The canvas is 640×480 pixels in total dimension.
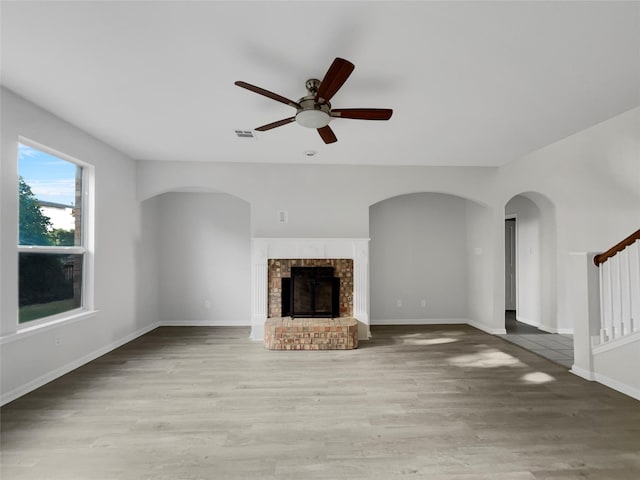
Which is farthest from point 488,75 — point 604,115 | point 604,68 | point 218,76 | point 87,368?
point 87,368

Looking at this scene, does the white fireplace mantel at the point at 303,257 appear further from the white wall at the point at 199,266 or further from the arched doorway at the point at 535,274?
the arched doorway at the point at 535,274

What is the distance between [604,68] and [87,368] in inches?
224

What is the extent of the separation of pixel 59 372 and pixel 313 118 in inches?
147

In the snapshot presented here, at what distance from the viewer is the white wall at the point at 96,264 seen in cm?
287

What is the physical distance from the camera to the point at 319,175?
5203 mm

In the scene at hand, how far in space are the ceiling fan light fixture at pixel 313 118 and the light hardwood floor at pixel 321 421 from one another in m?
2.41

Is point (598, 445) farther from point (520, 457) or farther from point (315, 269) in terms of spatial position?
point (315, 269)

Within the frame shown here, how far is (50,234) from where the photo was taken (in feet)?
11.6

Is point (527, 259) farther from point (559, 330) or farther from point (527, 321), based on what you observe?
point (559, 330)

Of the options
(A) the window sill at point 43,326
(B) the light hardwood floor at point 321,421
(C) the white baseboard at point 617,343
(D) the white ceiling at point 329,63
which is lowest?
(B) the light hardwood floor at point 321,421

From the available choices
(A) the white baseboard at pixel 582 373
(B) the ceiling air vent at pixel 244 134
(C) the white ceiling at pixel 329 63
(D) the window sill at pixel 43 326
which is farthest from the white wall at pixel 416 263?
(D) the window sill at pixel 43 326

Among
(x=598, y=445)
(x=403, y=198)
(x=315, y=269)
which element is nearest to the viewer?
(x=598, y=445)

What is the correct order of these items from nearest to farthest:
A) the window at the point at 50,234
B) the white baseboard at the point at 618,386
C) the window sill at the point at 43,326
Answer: the window sill at the point at 43,326 < the white baseboard at the point at 618,386 < the window at the point at 50,234

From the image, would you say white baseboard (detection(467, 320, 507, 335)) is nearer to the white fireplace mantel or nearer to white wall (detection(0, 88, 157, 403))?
the white fireplace mantel
